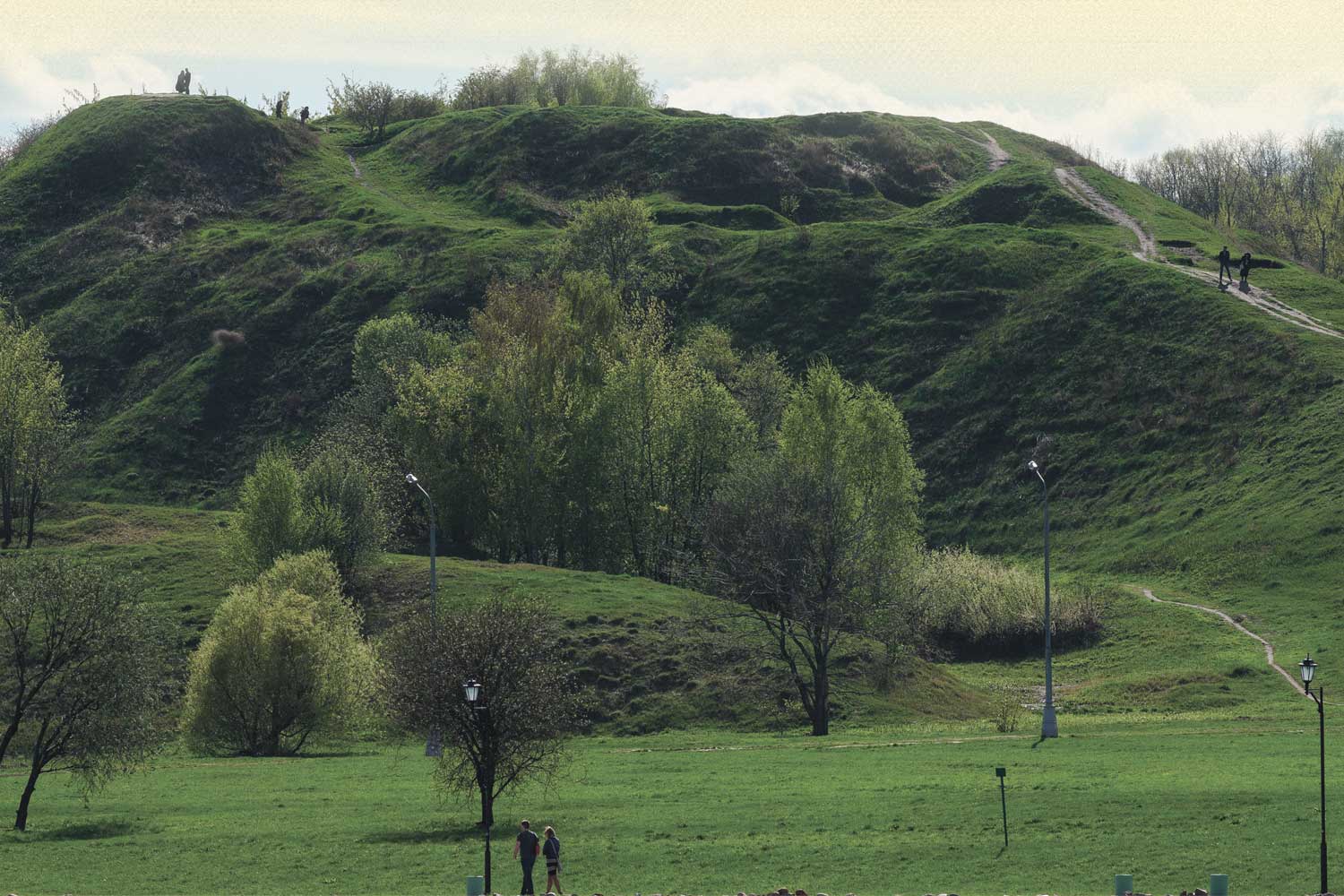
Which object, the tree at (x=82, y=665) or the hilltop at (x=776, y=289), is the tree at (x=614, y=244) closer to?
the hilltop at (x=776, y=289)

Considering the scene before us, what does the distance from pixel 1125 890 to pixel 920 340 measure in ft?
348

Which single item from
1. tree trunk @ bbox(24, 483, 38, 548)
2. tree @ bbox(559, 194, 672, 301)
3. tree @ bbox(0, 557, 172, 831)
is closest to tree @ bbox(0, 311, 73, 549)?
tree trunk @ bbox(24, 483, 38, 548)

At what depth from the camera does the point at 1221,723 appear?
59156 mm

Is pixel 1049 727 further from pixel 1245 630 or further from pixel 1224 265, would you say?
pixel 1224 265

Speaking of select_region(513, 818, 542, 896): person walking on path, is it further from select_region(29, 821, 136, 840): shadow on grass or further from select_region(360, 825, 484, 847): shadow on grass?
select_region(29, 821, 136, 840): shadow on grass

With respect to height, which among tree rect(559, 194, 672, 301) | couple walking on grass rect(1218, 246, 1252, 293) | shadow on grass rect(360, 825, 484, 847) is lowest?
shadow on grass rect(360, 825, 484, 847)

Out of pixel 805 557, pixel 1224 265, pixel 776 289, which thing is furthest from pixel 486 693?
pixel 1224 265

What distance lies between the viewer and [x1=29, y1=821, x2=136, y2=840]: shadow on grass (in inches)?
1674

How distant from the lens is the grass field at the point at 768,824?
111 ft

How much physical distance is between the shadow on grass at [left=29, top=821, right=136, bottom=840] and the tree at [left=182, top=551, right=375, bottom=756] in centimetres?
1876

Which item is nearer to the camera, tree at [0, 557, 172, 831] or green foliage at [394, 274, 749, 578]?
tree at [0, 557, 172, 831]

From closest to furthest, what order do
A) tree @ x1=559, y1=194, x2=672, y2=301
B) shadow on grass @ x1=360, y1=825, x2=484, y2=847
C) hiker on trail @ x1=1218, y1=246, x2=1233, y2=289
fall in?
shadow on grass @ x1=360, y1=825, x2=484, y2=847 < hiker on trail @ x1=1218, y1=246, x2=1233, y2=289 < tree @ x1=559, y1=194, x2=672, y2=301

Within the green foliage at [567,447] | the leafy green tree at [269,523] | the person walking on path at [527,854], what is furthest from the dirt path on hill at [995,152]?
the person walking on path at [527,854]

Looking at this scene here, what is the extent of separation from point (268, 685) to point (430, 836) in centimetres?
2542
